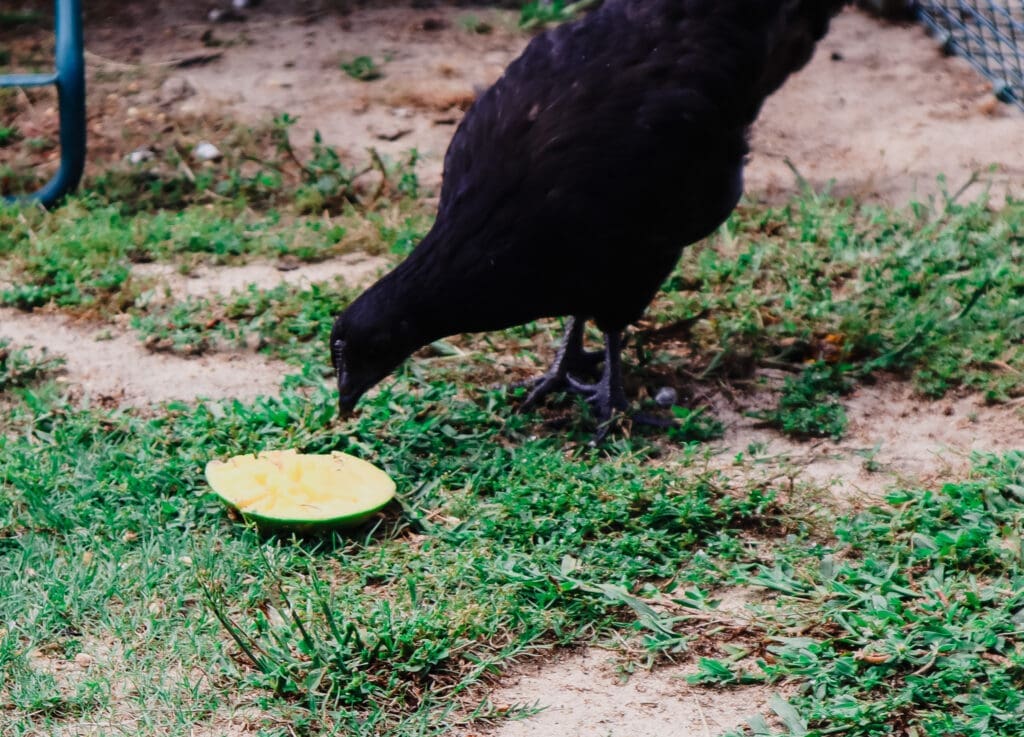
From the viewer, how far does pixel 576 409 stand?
14.6 feet

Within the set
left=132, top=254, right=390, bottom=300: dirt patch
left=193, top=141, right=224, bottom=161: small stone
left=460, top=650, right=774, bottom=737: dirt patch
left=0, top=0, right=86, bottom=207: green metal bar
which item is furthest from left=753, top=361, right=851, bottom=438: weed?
left=0, top=0, right=86, bottom=207: green metal bar

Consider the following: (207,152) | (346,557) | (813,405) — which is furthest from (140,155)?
(813,405)

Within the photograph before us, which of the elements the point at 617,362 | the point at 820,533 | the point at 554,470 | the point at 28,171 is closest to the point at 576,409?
the point at 617,362

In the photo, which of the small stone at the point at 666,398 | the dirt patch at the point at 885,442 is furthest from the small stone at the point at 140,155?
the dirt patch at the point at 885,442

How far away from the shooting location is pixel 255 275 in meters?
5.31

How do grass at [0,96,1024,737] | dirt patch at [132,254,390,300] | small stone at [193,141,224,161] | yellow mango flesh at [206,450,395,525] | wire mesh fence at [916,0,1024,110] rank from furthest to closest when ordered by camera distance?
wire mesh fence at [916,0,1024,110] < small stone at [193,141,224,161] < dirt patch at [132,254,390,300] < yellow mango flesh at [206,450,395,525] < grass at [0,96,1024,737]

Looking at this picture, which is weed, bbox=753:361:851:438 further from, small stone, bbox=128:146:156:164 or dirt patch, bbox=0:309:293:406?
small stone, bbox=128:146:156:164

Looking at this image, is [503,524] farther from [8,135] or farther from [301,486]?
[8,135]

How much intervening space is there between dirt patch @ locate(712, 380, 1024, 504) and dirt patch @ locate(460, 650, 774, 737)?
1011 mm

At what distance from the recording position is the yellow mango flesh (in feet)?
11.7

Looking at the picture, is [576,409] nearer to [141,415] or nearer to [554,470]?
[554,470]

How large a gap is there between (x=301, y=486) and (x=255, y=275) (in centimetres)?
185

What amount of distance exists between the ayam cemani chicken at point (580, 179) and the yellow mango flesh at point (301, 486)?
294mm

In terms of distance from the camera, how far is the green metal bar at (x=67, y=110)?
231 inches
